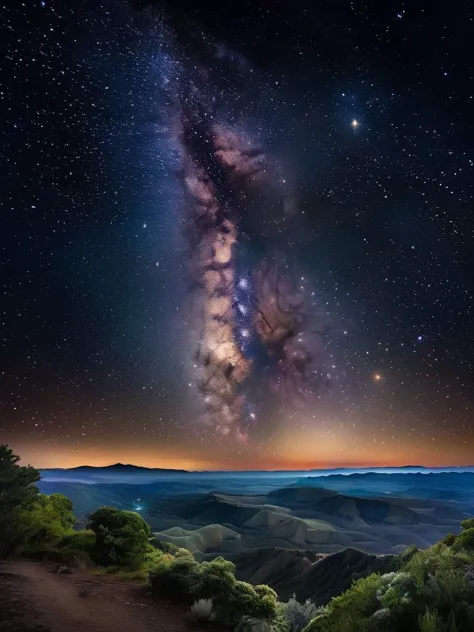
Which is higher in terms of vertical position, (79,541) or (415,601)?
(415,601)

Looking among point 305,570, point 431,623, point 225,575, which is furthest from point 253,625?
point 305,570

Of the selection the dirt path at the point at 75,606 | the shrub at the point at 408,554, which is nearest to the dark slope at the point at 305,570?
the shrub at the point at 408,554

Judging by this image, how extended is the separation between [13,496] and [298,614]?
8.06m

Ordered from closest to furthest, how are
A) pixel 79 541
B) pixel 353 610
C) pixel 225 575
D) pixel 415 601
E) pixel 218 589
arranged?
pixel 415 601 → pixel 353 610 → pixel 218 589 → pixel 225 575 → pixel 79 541

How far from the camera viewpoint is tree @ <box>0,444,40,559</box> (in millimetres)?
11305

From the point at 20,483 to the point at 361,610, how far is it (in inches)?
398

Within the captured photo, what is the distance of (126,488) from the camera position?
182125mm

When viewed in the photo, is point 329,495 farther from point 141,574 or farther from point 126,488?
point 141,574

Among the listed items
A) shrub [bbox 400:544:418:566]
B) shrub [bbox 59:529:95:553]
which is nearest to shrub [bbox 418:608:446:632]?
shrub [bbox 400:544:418:566]

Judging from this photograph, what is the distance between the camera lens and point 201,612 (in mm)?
7828

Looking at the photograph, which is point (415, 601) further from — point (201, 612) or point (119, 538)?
point (119, 538)

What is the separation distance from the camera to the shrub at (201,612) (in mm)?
7801

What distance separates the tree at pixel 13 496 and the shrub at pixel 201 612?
608cm

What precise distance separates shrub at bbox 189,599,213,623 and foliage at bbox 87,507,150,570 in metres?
3.76
